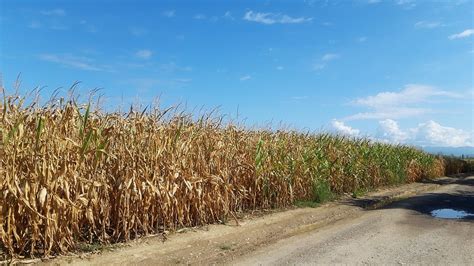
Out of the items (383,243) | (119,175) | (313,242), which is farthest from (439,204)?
(119,175)

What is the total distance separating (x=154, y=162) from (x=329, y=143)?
9.20m

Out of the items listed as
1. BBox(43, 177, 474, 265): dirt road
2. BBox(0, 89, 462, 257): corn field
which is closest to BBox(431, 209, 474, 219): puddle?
BBox(43, 177, 474, 265): dirt road

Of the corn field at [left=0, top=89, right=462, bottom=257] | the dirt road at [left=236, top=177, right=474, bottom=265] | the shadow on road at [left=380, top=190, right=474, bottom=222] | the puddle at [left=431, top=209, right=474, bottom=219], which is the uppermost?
the corn field at [left=0, top=89, right=462, bottom=257]

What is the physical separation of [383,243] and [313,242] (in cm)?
129

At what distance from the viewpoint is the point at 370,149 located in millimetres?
18531

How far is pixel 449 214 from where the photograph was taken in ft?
39.4

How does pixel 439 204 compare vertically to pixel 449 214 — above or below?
above

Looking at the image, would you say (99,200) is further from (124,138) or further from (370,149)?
(370,149)

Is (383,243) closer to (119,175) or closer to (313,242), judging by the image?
(313,242)

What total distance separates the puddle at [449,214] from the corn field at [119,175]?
386 centimetres

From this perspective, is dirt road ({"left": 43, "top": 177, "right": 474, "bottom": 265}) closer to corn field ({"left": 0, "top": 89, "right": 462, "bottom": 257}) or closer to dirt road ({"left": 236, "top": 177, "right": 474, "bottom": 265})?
dirt road ({"left": 236, "top": 177, "right": 474, "bottom": 265})

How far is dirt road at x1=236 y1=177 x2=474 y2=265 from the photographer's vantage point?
22.7ft

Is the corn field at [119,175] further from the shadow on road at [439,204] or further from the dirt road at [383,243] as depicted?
the shadow on road at [439,204]

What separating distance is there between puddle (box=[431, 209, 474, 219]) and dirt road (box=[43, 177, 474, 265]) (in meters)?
0.29
